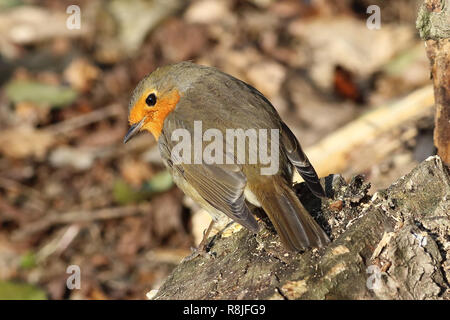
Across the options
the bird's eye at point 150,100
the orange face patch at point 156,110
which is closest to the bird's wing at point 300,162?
the orange face patch at point 156,110

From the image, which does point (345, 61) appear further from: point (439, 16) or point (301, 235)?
point (301, 235)

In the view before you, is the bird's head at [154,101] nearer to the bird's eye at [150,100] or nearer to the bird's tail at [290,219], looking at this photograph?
the bird's eye at [150,100]

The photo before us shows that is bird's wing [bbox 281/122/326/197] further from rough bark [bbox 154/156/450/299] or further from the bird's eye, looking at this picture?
the bird's eye

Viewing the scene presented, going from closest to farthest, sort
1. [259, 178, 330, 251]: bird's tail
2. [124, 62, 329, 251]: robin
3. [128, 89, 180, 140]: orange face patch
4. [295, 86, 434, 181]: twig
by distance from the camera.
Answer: [259, 178, 330, 251]: bird's tail
[124, 62, 329, 251]: robin
[128, 89, 180, 140]: orange face patch
[295, 86, 434, 181]: twig


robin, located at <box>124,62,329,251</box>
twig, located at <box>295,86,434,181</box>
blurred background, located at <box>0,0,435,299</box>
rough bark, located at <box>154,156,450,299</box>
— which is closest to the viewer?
rough bark, located at <box>154,156,450,299</box>

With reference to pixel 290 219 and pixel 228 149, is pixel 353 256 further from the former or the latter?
pixel 228 149

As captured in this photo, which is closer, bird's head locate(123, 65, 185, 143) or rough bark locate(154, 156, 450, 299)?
rough bark locate(154, 156, 450, 299)

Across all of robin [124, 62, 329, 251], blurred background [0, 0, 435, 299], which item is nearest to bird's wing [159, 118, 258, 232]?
robin [124, 62, 329, 251]
